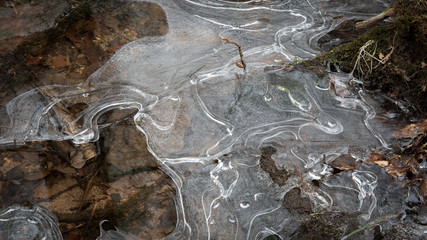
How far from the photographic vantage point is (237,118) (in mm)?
2889

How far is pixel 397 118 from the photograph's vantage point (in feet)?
9.27

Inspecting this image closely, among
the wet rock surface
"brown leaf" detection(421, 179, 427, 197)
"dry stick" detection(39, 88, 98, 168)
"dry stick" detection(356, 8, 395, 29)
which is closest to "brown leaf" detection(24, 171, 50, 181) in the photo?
the wet rock surface

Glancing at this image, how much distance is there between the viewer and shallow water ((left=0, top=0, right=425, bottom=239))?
2.45 m

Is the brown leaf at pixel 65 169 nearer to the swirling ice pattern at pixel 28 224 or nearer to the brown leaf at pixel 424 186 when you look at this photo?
the swirling ice pattern at pixel 28 224

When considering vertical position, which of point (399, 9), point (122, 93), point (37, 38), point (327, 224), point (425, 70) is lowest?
point (327, 224)

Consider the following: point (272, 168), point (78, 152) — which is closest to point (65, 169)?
point (78, 152)

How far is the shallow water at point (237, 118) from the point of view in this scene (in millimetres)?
2449

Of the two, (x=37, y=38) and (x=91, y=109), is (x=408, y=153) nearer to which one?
(x=91, y=109)

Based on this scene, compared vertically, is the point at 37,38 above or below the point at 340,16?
below

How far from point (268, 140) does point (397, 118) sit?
3.75 feet

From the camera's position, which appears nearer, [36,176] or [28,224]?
[28,224]

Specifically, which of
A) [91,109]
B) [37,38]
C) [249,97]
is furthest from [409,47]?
[37,38]

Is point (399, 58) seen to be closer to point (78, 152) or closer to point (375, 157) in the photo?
point (375, 157)

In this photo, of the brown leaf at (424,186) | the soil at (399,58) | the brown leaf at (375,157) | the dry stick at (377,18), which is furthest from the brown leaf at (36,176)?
the dry stick at (377,18)
